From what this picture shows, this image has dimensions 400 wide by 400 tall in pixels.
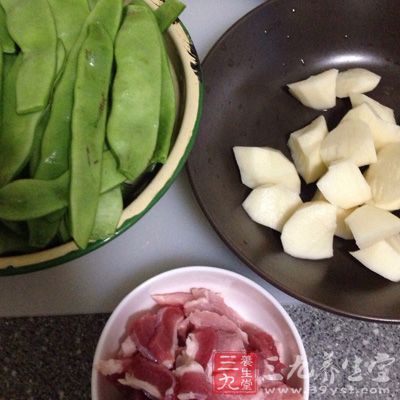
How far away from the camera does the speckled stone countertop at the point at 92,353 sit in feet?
2.55

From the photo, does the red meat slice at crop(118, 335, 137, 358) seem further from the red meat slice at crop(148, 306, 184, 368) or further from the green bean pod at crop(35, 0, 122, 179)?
the green bean pod at crop(35, 0, 122, 179)

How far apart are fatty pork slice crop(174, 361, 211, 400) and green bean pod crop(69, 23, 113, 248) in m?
0.21

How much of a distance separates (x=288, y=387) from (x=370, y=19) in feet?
2.20

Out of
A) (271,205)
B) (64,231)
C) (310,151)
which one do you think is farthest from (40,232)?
(310,151)

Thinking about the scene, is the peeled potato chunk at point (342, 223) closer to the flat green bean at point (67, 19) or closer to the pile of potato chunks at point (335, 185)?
the pile of potato chunks at point (335, 185)

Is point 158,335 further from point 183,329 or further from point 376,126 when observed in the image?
point 376,126

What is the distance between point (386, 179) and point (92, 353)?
0.53 metres

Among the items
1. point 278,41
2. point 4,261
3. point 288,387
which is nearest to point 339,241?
point 288,387

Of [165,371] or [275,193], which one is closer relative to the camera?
[165,371]

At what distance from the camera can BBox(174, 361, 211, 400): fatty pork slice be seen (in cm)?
65

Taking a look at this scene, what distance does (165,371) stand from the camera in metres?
0.67

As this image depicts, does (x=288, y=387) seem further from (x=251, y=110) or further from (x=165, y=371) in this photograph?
(x=251, y=110)

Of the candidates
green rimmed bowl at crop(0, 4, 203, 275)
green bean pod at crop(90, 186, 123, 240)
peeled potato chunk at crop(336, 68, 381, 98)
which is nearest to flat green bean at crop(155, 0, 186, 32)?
green rimmed bowl at crop(0, 4, 203, 275)

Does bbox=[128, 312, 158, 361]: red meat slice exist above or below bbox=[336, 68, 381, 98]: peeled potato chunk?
below
